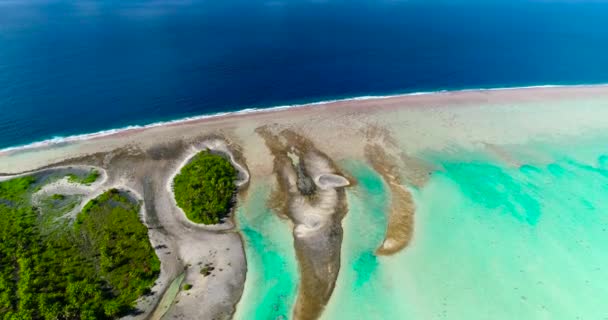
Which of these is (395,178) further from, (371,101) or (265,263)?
(371,101)

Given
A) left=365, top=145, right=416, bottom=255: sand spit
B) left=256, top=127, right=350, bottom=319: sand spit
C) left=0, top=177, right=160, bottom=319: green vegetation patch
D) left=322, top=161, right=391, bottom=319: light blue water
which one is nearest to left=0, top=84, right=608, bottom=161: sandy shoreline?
left=256, top=127, right=350, bottom=319: sand spit

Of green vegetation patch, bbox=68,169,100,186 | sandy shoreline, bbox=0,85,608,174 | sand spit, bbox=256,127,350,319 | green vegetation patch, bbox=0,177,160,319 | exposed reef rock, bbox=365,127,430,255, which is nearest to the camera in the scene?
green vegetation patch, bbox=0,177,160,319

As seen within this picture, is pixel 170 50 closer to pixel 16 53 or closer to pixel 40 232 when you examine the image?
pixel 16 53

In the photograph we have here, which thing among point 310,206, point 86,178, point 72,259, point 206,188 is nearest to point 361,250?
point 310,206

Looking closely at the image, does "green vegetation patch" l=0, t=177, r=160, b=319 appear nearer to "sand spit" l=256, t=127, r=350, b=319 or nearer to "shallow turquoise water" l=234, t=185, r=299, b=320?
"shallow turquoise water" l=234, t=185, r=299, b=320

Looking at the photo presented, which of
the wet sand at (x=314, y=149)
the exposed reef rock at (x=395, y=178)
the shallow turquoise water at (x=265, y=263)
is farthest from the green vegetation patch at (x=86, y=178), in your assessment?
the exposed reef rock at (x=395, y=178)

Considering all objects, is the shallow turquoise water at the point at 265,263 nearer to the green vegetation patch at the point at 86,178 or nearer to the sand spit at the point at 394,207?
the sand spit at the point at 394,207

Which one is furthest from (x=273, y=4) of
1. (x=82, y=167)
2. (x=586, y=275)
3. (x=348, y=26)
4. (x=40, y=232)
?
(x=586, y=275)
